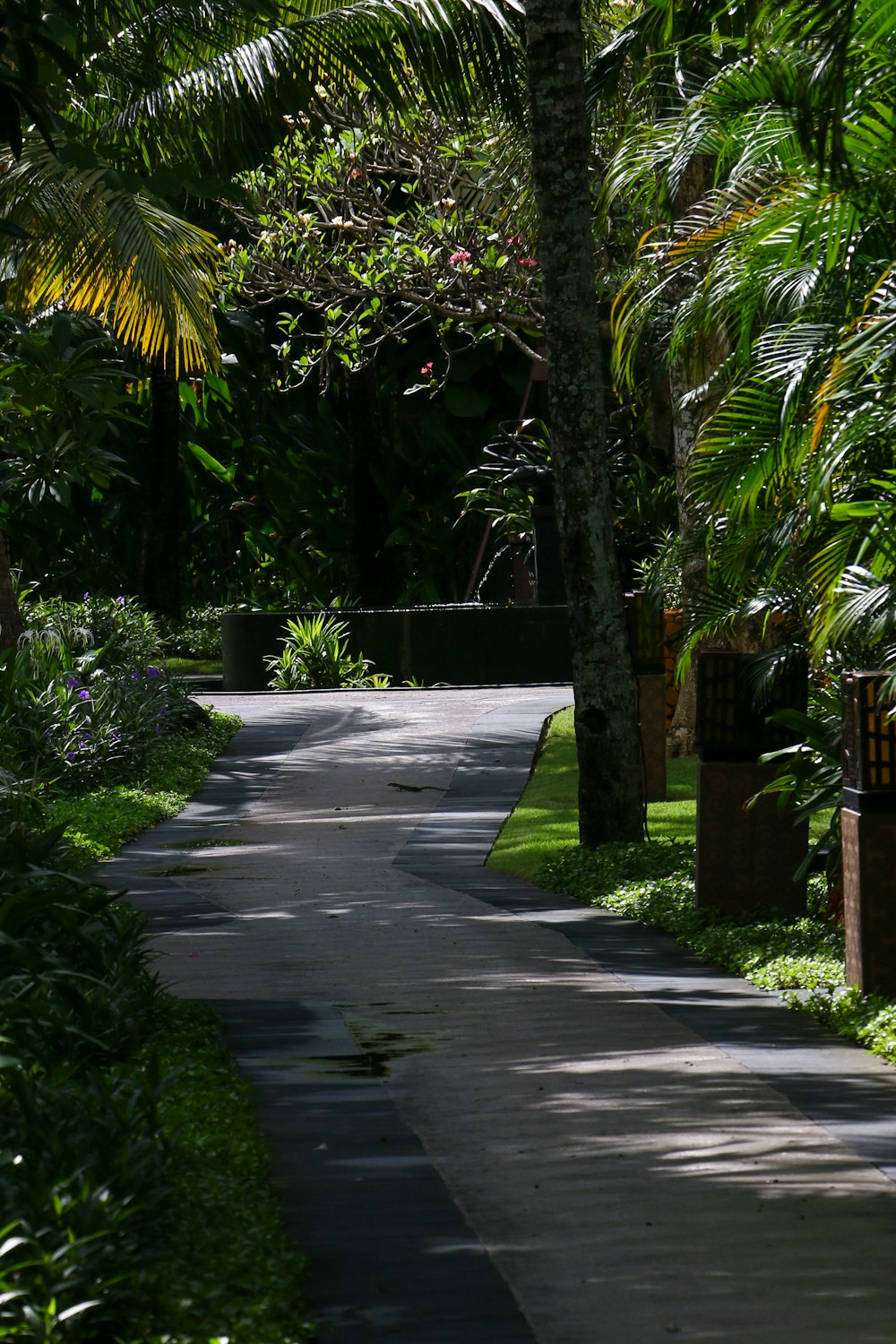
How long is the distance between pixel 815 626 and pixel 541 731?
9.36 m

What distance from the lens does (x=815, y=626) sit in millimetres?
8000

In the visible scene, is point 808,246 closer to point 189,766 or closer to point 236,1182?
point 236,1182

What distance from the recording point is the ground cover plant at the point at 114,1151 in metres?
3.63

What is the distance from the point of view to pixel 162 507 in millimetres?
28469

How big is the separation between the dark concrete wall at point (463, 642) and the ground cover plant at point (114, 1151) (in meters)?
13.9

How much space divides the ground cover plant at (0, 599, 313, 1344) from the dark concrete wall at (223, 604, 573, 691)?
45.4ft

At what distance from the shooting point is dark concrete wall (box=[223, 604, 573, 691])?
22094 millimetres

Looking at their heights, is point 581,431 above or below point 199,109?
below

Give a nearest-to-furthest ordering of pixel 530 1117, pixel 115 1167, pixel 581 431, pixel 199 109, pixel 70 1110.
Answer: pixel 115 1167
pixel 70 1110
pixel 530 1117
pixel 581 431
pixel 199 109

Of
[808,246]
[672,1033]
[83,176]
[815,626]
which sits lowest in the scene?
[672,1033]

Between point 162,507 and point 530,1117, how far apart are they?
23782 mm

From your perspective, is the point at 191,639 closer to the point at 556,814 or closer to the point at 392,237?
the point at 392,237

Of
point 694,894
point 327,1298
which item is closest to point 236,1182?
point 327,1298

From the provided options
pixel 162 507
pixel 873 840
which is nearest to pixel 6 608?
pixel 873 840
